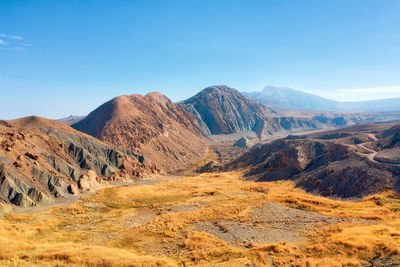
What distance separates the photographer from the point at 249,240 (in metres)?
19.1

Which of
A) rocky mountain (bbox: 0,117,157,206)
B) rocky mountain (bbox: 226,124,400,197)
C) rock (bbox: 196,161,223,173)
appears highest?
rocky mountain (bbox: 0,117,157,206)

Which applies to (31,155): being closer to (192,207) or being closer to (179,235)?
(192,207)

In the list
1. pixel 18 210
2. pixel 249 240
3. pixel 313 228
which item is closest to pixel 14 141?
pixel 18 210

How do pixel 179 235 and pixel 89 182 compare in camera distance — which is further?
→ pixel 89 182

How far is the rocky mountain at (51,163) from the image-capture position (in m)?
30.8

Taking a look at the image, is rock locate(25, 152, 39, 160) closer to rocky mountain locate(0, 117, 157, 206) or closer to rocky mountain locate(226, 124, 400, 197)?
rocky mountain locate(0, 117, 157, 206)

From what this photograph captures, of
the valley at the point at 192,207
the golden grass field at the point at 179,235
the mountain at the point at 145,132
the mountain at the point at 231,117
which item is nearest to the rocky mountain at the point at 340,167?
the valley at the point at 192,207

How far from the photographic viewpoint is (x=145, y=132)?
3216 inches

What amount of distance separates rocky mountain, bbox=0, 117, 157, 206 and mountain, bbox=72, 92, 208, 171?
13.3 meters

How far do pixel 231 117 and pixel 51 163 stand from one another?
439 feet

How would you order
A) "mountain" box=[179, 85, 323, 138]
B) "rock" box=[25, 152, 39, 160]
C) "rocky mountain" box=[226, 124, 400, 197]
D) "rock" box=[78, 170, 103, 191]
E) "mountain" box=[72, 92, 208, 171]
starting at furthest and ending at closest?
"mountain" box=[179, 85, 323, 138] < "mountain" box=[72, 92, 208, 171] < "rock" box=[78, 170, 103, 191] < "rock" box=[25, 152, 39, 160] < "rocky mountain" box=[226, 124, 400, 197]

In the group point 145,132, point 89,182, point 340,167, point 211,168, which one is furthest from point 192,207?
point 145,132

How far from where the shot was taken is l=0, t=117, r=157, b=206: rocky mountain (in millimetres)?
30812

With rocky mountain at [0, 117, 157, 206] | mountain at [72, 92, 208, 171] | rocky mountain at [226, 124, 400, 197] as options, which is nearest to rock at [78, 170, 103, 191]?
rocky mountain at [0, 117, 157, 206]
